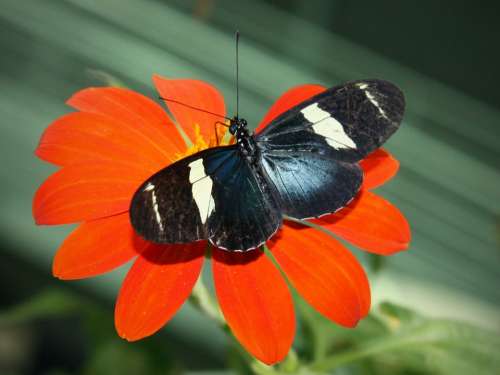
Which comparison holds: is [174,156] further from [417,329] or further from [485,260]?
[485,260]

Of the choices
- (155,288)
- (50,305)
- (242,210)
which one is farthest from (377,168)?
(50,305)

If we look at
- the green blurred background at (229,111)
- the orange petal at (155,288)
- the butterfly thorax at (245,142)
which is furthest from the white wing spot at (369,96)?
the green blurred background at (229,111)

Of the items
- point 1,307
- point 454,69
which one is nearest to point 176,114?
point 1,307

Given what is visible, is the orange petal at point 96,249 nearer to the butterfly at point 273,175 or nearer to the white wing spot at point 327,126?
the butterfly at point 273,175

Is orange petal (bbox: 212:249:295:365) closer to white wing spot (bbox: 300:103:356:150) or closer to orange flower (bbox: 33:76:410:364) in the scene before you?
orange flower (bbox: 33:76:410:364)

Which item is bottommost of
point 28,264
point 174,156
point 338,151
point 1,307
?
point 1,307

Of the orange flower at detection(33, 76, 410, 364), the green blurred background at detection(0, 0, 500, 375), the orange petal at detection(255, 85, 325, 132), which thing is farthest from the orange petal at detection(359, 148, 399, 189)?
the green blurred background at detection(0, 0, 500, 375)

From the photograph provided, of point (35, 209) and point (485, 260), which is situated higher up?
point (35, 209)

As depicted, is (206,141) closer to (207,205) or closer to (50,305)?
(207,205)
